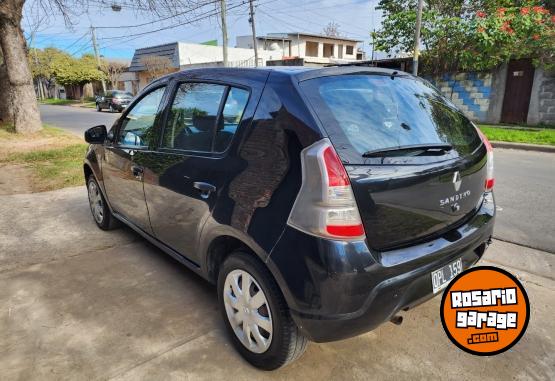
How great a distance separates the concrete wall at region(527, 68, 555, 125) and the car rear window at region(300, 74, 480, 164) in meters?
12.2

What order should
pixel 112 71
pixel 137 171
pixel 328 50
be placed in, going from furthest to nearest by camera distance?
pixel 328 50 < pixel 112 71 < pixel 137 171

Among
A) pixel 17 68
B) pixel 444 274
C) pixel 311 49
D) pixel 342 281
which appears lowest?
pixel 444 274

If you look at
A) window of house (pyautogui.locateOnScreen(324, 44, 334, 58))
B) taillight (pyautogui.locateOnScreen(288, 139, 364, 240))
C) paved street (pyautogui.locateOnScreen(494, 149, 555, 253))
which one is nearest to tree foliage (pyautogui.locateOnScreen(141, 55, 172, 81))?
window of house (pyautogui.locateOnScreen(324, 44, 334, 58))

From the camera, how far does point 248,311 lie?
2158mm


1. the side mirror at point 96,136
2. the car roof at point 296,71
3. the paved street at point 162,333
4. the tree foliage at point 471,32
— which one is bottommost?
the paved street at point 162,333

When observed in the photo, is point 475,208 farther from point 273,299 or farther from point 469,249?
point 273,299

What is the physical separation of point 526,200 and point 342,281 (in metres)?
4.68

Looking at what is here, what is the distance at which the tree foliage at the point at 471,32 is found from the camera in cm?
1191

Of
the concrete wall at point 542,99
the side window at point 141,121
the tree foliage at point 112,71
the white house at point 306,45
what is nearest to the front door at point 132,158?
the side window at point 141,121

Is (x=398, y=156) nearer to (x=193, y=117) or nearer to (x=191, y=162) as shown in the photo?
(x=191, y=162)

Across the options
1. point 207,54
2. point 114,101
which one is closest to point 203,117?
point 114,101

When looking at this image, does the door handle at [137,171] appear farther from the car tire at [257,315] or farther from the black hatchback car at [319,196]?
the car tire at [257,315]

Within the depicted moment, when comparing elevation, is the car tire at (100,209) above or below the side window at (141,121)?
below

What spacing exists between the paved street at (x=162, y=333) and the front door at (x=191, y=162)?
18.8 inches
